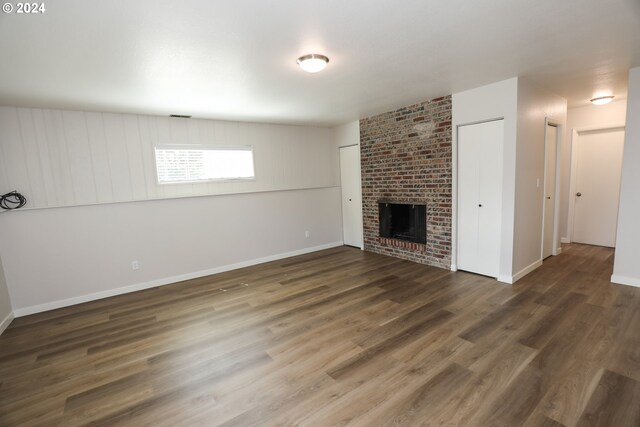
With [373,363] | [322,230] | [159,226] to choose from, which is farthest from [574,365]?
[159,226]

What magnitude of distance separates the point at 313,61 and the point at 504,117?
247 cm

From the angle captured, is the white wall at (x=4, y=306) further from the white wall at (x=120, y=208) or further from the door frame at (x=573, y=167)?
the door frame at (x=573, y=167)

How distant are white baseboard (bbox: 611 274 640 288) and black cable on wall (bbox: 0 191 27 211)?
7111 millimetres

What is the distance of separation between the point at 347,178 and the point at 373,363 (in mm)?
4171

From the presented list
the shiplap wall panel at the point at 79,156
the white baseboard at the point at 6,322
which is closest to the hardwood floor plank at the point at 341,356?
the white baseboard at the point at 6,322

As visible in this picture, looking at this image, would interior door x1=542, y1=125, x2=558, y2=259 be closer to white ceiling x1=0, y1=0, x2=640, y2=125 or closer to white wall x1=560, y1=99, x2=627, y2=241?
white wall x1=560, y1=99, x2=627, y2=241

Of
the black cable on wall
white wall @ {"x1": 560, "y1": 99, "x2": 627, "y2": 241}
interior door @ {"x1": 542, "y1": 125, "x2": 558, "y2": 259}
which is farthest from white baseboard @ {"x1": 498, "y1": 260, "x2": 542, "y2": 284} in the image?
the black cable on wall

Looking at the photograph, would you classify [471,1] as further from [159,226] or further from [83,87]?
[159,226]

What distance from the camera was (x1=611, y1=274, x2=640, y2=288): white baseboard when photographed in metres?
3.43

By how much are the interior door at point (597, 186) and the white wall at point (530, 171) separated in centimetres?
162

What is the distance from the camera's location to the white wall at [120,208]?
3.53m

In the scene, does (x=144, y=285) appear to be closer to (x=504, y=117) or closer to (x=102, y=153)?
(x=102, y=153)

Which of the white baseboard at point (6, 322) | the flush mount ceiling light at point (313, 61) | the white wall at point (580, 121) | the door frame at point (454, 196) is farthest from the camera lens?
the white wall at point (580, 121)

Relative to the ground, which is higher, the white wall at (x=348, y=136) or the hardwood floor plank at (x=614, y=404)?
the white wall at (x=348, y=136)
